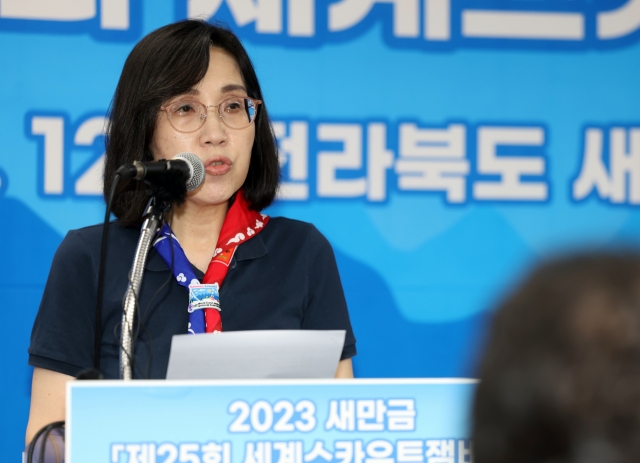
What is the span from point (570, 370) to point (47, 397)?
139 centimetres

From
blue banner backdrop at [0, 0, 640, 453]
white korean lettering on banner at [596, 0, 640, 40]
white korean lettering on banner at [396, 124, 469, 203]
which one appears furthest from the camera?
white korean lettering on banner at [596, 0, 640, 40]

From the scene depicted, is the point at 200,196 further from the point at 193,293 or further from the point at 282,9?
the point at 282,9

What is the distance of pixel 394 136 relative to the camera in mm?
2787

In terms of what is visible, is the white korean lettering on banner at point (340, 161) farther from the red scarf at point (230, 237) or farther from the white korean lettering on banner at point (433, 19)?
the red scarf at point (230, 237)

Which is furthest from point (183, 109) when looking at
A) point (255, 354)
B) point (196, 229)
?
point (255, 354)

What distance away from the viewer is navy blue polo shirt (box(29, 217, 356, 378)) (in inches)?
64.9

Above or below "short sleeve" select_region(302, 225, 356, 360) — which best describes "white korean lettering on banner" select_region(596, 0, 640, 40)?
above

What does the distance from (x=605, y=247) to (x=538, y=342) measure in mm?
74

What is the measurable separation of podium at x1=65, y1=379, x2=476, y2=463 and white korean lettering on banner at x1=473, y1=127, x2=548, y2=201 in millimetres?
1786

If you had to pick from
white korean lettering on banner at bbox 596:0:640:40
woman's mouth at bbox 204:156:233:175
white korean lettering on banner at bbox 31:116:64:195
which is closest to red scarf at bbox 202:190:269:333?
woman's mouth at bbox 204:156:233:175

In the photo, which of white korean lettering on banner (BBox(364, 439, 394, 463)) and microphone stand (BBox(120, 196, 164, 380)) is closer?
white korean lettering on banner (BBox(364, 439, 394, 463))

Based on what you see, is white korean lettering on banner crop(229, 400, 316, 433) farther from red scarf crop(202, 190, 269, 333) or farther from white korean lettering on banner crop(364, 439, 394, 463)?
red scarf crop(202, 190, 269, 333)

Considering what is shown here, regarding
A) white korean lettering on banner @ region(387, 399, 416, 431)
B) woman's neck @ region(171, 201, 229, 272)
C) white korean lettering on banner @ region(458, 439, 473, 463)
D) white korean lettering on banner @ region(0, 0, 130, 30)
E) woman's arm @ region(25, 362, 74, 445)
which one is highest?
white korean lettering on banner @ region(0, 0, 130, 30)

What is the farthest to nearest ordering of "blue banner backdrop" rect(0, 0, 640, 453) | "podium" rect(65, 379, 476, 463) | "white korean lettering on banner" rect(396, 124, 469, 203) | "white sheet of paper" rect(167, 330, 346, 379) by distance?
"white korean lettering on banner" rect(396, 124, 469, 203) < "blue banner backdrop" rect(0, 0, 640, 453) < "white sheet of paper" rect(167, 330, 346, 379) < "podium" rect(65, 379, 476, 463)
